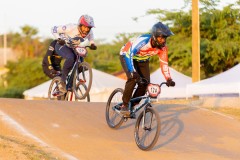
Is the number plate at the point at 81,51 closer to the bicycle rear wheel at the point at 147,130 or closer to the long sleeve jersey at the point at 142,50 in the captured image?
the long sleeve jersey at the point at 142,50

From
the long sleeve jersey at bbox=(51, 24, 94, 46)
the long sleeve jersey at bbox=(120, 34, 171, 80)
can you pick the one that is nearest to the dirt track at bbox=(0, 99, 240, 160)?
the long sleeve jersey at bbox=(120, 34, 171, 80)

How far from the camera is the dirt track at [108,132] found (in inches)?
448

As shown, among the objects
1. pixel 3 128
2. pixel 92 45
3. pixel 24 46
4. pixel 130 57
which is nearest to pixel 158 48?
pixel 130 57

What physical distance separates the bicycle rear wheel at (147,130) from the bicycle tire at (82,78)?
3685mm

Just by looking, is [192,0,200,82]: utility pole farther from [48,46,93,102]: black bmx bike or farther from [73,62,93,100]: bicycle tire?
[73,62,93,100]: bicycle tire

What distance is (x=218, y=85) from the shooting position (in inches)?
1088

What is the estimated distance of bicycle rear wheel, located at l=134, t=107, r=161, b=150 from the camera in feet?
37.6

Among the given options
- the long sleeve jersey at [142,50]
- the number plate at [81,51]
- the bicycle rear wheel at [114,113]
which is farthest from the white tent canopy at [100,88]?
the long sleeve jersey at [142,50]

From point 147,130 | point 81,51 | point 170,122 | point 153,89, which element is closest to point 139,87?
point 153,89

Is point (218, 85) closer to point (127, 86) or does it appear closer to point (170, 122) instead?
point (170, 122)

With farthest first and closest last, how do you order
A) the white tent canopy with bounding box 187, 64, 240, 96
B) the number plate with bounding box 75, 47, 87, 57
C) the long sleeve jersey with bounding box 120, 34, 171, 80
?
the white tent canopy with bounding box 187, 64, 240, 96, the number plate with bounding box 75, 47, 87, 57, the long sleeve jersey with bounding box 120, 34, 171, 80

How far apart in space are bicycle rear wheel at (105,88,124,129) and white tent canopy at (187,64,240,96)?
13.3 meters

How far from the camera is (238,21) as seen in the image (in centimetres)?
4575

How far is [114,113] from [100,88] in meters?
25.1
